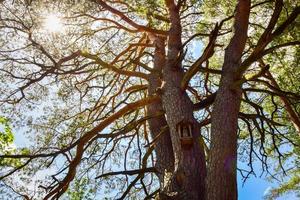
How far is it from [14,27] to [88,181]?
116 inches

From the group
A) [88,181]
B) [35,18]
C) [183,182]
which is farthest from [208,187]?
[35,18]

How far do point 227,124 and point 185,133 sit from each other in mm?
627

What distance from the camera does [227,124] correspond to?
454 centimetres

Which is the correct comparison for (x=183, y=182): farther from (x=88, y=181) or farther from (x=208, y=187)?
(x=88, y=181)

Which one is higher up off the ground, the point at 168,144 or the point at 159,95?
the point at 159,95

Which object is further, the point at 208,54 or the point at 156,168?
the point at 156,168

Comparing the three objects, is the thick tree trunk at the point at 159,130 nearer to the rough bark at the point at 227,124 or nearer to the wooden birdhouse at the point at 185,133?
the wooden birdhouse at the point at 185,133

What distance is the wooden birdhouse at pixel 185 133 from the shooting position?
4859 millimetres

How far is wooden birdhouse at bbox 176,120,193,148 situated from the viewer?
486cm

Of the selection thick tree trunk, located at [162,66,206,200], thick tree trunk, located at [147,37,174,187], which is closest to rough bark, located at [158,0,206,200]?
thick tree trunk, located at [162,66,206,200]

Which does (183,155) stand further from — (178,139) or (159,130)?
(159,130)

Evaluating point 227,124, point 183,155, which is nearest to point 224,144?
point 227,124

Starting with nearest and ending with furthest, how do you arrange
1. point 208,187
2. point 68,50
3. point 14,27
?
point 208,187 → point 14,27 → point 68,50

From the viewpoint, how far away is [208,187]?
411 cm
